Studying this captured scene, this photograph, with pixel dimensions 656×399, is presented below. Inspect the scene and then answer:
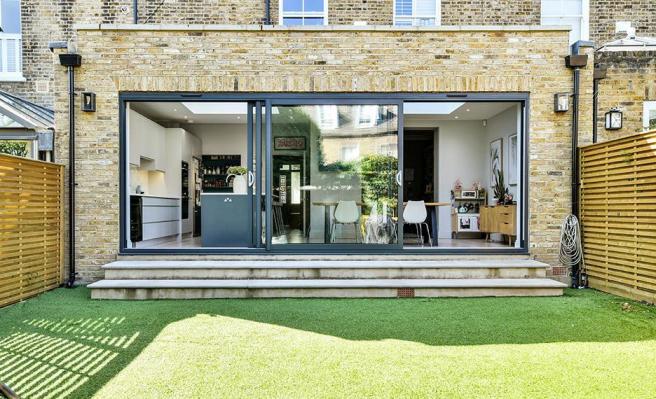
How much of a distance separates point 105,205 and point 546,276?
6.38 m

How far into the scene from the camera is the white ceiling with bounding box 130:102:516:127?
952 centimetres

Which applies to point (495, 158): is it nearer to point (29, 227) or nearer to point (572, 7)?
point (572, 7)

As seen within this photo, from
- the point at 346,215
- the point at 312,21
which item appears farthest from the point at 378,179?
the point at 312,21

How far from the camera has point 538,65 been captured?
6.69 m

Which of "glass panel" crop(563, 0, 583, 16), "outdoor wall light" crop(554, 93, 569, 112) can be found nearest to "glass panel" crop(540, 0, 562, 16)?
"glass panel" crop(563, 0, 583, 16)

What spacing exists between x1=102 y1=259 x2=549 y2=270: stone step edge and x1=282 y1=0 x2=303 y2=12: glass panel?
5.32 m

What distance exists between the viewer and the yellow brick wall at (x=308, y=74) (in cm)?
662

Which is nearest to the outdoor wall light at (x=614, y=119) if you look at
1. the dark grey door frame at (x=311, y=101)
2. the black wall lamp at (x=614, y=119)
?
the black wall lamp at (x=614, y=119)

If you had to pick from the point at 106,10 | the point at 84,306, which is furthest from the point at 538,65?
the point at 106,10

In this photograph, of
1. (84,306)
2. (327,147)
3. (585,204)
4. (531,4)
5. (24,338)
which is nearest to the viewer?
(24,338)

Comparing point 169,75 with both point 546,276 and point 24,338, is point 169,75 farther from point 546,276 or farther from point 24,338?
point 546,276

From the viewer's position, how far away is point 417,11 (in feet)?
30.4

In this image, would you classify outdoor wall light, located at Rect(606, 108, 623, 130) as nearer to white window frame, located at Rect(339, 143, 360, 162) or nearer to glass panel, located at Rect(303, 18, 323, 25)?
white window frame, located at Rect(339, 143, 360, 162)

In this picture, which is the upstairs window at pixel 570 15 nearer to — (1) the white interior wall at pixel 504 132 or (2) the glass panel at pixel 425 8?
(1) the white interior wall at pixel 504 132
